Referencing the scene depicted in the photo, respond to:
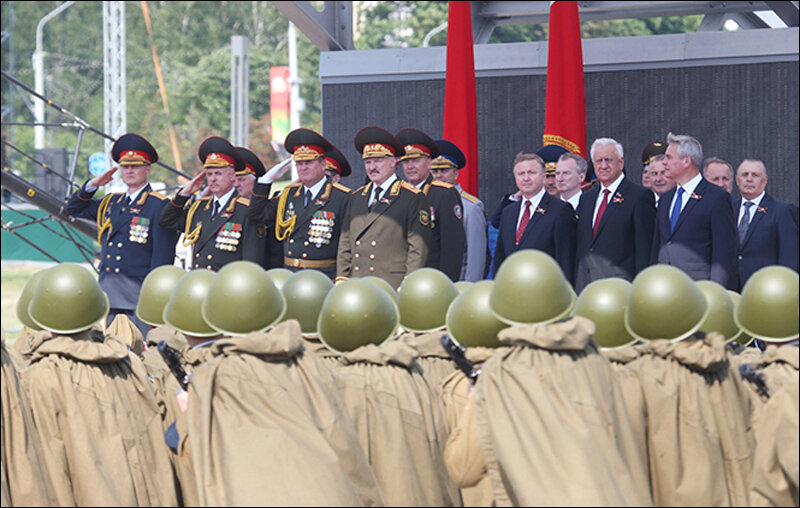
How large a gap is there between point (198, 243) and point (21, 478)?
442 centimetres

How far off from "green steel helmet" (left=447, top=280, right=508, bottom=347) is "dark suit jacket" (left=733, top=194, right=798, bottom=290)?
4053 millimetres

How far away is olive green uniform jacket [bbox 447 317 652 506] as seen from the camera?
3971mm

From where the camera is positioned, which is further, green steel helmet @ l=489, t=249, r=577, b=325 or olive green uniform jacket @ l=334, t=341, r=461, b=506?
olive green uniform jacket @ l=334, t=341, r=461, b=506

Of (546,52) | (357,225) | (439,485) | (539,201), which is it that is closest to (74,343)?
(439,485)

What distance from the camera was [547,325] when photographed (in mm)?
4246

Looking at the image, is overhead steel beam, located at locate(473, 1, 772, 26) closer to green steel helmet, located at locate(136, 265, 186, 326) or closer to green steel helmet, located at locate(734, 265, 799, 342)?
green steel helmet, located at locate(136, 265, 186, 326)

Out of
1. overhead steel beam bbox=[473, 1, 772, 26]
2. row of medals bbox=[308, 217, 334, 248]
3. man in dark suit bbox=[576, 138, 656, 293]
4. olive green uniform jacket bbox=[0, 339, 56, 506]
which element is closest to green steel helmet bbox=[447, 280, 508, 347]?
olive green uniform jacket bbox=[0, 339, 56, 506]

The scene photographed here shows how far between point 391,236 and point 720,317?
11.1ft

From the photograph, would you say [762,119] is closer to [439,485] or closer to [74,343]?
[439,485]

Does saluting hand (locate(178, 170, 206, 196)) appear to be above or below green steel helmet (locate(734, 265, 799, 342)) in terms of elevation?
above

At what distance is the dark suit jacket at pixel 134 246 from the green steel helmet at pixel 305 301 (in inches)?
159

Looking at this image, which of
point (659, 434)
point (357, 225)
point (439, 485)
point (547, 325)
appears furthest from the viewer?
point (357, 225)

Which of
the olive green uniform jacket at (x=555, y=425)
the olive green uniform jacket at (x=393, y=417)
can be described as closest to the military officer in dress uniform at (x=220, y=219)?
the olive green uniform jacket at (x=393, y=417)

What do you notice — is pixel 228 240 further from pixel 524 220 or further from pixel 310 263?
pixel 524 220
